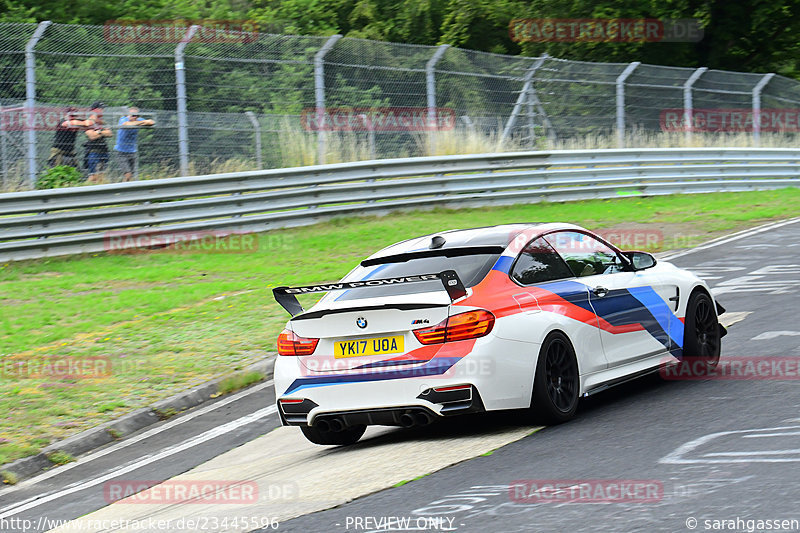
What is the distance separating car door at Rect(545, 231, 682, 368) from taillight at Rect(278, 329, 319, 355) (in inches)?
79.7

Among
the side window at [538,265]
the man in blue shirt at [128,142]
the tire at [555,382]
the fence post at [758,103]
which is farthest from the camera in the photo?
the fence post at [758,103]

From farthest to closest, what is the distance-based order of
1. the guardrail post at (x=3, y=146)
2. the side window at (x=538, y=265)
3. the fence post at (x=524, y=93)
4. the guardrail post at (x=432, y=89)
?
the fence post at (x=524, y=93) < the guardrail post at (x=432, y=89) < the guardrail post at (x=3, y=146) < the side window at (x=538, y=265)

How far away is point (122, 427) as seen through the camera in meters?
9.02

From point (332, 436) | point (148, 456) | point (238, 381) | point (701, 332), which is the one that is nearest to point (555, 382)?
point (332, 436)

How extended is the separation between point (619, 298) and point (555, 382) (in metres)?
1.15

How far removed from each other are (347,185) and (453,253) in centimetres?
1260

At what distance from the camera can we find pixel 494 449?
22.3 feet

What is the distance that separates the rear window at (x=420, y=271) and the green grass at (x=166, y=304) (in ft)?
8.90

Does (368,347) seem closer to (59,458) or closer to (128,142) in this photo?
(59,458)

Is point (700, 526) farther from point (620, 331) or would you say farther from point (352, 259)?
point (352, 259)

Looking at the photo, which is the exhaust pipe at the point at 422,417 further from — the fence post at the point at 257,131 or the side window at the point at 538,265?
the fence post at the point at 257,131

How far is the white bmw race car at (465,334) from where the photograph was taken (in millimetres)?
6914

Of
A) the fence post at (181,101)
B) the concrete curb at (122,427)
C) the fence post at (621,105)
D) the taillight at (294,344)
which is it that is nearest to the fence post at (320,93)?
the fence post at (181,101)

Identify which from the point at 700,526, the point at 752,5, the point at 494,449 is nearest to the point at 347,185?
the point at 494,449
